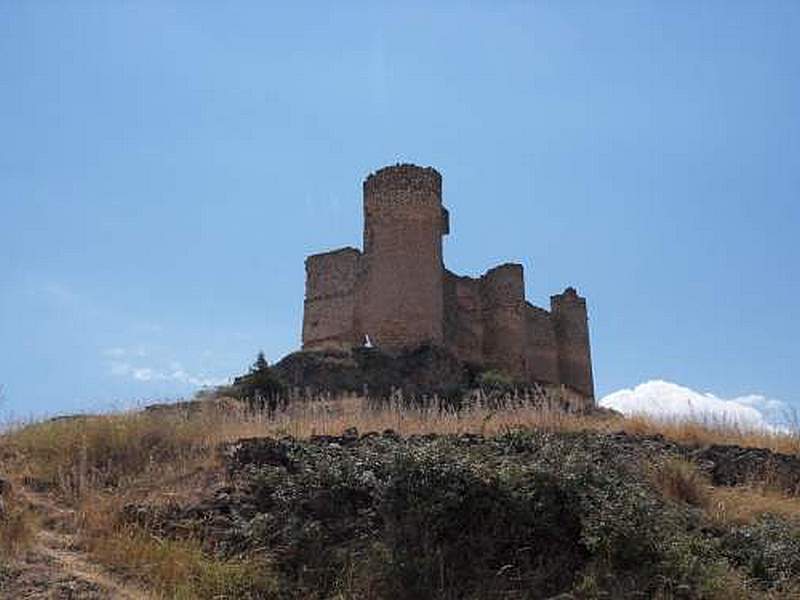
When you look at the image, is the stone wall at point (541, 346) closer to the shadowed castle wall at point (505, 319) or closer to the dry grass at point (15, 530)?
the shadowed castle wall at point (505, 319)

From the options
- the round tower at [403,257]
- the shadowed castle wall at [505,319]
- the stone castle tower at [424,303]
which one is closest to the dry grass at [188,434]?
the round tower at [403,257]

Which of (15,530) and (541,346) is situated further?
(541,346)

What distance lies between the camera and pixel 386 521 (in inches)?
301

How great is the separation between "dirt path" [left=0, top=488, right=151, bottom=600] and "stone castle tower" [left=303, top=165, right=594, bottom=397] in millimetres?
21775

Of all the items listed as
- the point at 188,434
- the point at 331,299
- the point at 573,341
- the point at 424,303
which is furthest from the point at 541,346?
the point at 188,434

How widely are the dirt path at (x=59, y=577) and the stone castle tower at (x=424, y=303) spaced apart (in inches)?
857

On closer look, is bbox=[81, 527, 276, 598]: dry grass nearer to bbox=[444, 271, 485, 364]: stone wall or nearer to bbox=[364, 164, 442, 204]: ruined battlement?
bbox=[364, 164, 442, 204]: ruined battlement

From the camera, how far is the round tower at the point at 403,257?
29516mm

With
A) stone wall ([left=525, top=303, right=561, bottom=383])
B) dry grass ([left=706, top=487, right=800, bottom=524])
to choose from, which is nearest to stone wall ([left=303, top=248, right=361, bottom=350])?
stone wall ([left=525, top=303, right=561, bottom=383])

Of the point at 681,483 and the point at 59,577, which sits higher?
the point at 681,483

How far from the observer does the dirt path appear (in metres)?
6.66

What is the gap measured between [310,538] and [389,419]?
4.09 meters

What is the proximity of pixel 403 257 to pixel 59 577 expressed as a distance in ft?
76.6

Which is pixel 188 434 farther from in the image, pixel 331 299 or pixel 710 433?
pixel 331 299
